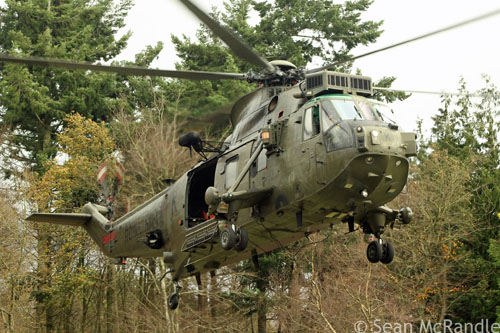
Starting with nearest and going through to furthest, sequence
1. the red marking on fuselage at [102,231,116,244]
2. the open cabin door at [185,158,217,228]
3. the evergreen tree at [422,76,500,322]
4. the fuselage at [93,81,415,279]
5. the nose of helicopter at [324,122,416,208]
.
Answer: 1. the nose of helicopter at [324,122,416,208]
2. the fuselage at [93,81,415,279]
3. the open cabin door at [185,158,217,228]
4. the red marking on fuselage at [102,231,116,244]
5. the evergreen tree at [422,76,500,322]

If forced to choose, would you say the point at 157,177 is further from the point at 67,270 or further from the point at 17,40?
the point at 17,40

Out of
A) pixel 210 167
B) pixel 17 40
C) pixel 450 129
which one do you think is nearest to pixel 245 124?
pixel 210 167

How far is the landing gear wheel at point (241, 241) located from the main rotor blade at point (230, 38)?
3.27 metres

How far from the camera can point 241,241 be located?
39.5 ft

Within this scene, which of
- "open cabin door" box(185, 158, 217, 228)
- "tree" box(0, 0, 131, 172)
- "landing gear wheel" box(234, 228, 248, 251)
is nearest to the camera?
"landing gear wheel" box(234, 228, 248, 251)

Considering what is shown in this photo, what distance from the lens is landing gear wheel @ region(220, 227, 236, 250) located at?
39.4 feet

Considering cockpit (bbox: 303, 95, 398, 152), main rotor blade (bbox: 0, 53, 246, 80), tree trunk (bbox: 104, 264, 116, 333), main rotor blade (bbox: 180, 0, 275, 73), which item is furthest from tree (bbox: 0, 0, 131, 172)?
cockpit (bbox: 303, 95, 398, 152)

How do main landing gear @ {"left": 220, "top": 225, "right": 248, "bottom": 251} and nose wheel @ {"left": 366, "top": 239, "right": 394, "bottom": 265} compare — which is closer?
main landing gear @ {"left": 220, "top": 225, "right": 248, "bottom": 251}

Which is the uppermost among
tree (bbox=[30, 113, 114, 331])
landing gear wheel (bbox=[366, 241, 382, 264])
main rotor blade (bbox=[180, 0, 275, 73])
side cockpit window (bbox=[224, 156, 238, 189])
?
tree (bbox=[30, 113, 114, 331])

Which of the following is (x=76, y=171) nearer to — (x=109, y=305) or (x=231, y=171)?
(x=109, y=305)

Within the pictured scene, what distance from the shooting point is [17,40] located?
36.5m

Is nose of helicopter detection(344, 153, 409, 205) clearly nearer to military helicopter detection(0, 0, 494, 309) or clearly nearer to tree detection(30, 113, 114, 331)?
military helicopter detection(0, 0, 494, 309)

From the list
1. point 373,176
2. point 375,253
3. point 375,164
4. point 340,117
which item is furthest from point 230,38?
point 375,253

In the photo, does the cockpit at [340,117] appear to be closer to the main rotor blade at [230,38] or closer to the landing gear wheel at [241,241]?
the main rotor blade at [230,38]
